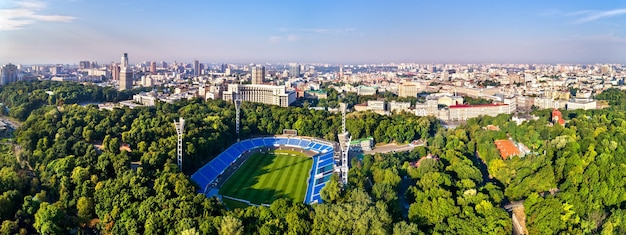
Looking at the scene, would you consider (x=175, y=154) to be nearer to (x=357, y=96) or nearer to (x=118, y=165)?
(x=118, y=165)

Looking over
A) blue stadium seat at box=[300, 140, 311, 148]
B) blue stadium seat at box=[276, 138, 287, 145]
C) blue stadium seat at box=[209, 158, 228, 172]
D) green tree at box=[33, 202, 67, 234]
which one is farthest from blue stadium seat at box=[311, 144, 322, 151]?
green tree at box=[33, 202, 67, 234]

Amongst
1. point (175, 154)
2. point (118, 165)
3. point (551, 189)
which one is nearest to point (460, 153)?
point (551, 189)

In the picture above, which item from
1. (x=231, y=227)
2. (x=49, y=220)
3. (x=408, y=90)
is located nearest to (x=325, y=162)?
(x=231, y=227)

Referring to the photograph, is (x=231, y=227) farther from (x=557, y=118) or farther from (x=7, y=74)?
(x=7, y=74)

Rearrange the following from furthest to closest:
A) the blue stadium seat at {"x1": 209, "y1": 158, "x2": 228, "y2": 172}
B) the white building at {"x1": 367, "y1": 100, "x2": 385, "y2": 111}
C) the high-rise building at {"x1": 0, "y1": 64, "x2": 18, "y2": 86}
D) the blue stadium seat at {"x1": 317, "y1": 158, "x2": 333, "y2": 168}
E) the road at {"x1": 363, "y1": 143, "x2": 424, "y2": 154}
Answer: the high-rise building at {"x1": 0, "y1": 64, "x2": 18, "y2": 86}, the white building at {"x1": 367, "y1": 100, "x2": 385, "y2": 111}, the road at {"x1": 363, "y1": 143, "x2": 424, "y2": 154}, the blue stadium seat at {"x1": 317, "y1": 158, "x2": 333, "y2": 168}, the blue stadium seat at {"x1": 209, "y1": 158, "x2": 228, "y2": 172}

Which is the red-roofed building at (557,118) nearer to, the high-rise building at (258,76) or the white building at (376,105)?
the white building at (376,105)

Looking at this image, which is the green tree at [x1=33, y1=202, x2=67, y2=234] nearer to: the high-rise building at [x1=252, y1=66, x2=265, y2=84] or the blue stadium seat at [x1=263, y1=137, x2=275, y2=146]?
the blue stadium seat at [x1=263, y1=137, x2=275, y2=146]
